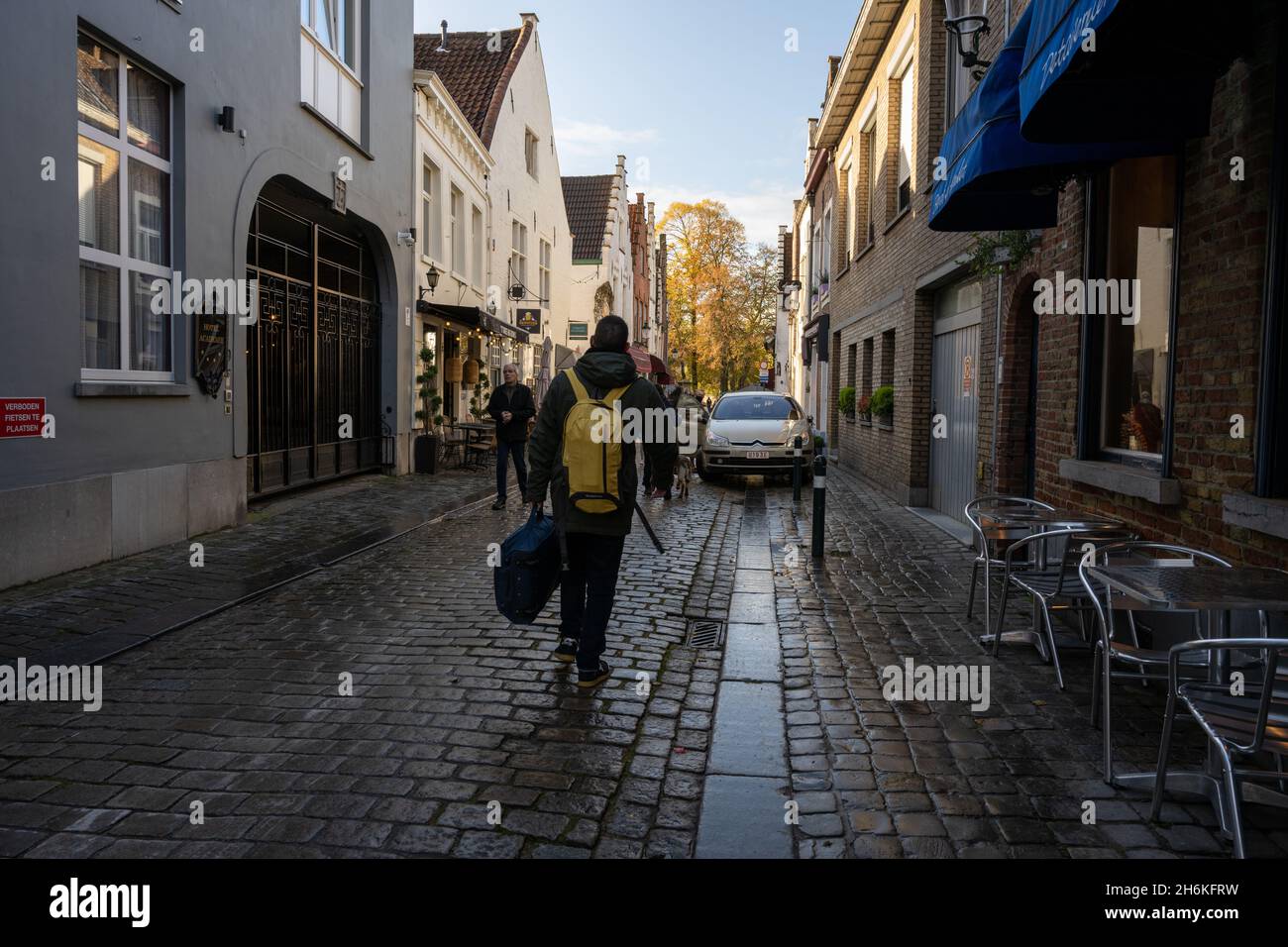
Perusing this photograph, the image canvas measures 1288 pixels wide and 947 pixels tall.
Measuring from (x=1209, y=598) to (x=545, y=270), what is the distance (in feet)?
91.8

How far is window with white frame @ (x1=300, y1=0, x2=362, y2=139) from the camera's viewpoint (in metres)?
12.1

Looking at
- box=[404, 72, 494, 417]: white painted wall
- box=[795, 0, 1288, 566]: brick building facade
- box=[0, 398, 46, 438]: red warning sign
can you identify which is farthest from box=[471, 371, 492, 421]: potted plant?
box=[0, 398, 46, 438]: red warning sign

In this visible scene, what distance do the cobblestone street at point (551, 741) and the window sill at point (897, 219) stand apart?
7.71m

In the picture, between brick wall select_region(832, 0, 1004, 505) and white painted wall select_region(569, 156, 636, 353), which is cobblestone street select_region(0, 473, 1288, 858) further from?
white painted wall select_region(569, 156, 636, 353)

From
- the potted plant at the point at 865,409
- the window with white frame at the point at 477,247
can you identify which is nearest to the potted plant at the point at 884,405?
the potted plant at the point at 865,409

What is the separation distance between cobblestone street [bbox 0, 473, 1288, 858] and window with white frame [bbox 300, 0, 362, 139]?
7.72 metres

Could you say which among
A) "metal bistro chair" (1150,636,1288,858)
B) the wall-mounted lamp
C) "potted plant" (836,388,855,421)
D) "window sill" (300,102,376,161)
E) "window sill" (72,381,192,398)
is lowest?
"metal bistro chair" (1150,636,1288,858)

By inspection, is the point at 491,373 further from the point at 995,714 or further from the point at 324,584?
the point at 995,714

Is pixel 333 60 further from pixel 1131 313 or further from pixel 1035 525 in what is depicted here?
pixel 1035 525

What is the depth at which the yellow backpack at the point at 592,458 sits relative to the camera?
15.1 feet

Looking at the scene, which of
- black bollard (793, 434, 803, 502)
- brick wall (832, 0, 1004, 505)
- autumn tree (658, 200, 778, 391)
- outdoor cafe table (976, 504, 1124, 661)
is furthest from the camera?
autumn tree (658, 200, 778, 391)

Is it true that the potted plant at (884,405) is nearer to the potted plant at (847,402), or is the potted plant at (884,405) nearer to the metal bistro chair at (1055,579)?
the potted plant at (847,402)

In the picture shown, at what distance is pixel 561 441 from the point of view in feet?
15.9
